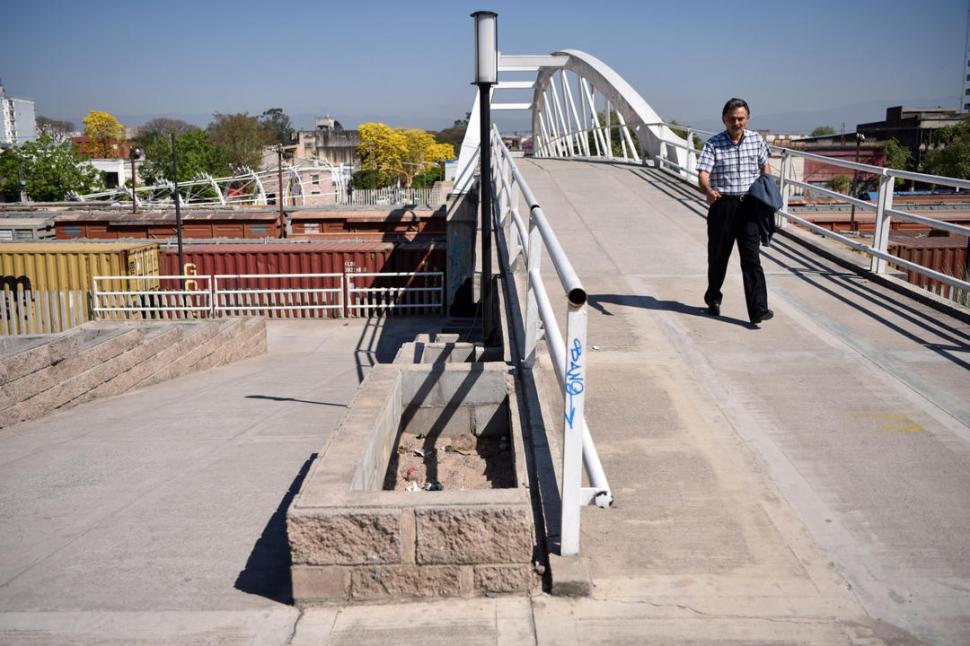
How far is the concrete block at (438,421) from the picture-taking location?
487cm

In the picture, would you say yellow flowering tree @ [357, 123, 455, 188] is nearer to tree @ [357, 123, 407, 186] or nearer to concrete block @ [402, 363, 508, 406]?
tree @ [357, 123, 407, 186]

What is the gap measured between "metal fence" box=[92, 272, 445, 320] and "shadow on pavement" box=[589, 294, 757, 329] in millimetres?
12288

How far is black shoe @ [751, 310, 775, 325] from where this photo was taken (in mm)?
6176

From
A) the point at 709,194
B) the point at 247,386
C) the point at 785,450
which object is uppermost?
the point at 709,194

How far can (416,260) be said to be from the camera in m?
24.0

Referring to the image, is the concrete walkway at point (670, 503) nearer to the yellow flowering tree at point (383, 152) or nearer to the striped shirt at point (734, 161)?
the striped shirt at point (734, 161)

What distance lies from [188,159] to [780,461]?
7767 centimetres

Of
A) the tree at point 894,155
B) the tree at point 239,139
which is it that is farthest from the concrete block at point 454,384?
the tree at point 239,139

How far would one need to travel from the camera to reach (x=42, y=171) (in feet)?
218

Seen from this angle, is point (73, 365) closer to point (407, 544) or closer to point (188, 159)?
point (407, 544)

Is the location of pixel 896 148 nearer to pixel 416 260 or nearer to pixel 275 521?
pixel 416 260

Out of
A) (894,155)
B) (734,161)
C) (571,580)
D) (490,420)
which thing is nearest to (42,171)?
(734,161)

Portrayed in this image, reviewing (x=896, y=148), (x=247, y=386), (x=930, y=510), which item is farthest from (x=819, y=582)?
(x=896, y=148)

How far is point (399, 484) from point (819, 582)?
227 centimetres
